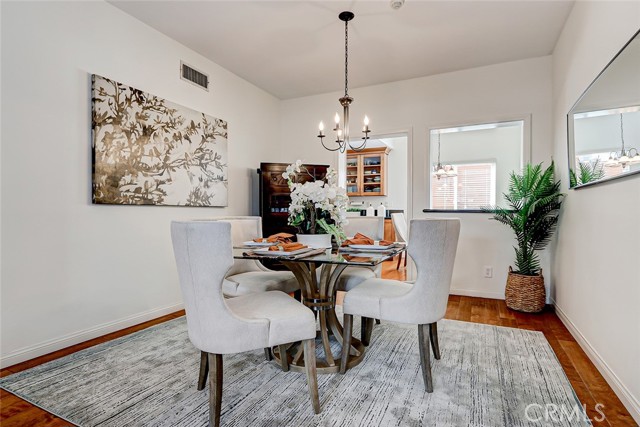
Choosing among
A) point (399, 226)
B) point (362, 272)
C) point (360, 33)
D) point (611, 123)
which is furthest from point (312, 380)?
point (399, 226)

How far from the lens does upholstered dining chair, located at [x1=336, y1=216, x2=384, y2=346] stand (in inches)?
91.7

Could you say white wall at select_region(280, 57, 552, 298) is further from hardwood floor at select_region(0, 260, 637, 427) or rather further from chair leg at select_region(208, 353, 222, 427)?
chair leg at select_region(208, 353, 222, 427)

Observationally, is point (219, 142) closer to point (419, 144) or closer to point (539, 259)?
point (419, 144)

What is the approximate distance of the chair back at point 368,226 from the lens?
2951 millimetres

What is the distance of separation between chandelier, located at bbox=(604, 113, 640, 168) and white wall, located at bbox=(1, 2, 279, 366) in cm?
332

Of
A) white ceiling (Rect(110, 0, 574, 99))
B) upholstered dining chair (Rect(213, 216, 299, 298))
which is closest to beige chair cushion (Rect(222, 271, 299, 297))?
upholstered dining chair (Rect(213, 216, 299, 298))

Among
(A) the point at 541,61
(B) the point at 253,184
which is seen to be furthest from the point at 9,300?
(A) the point at 541,61

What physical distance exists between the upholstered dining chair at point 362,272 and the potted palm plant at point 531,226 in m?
1.46

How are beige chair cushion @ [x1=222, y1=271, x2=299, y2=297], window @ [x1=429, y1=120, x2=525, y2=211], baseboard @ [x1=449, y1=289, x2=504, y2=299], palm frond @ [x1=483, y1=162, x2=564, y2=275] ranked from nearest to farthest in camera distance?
1. beige chair cushion @ [x1=222, y1=271, x2=299, y2=297]
2. palm frond @ [x1=483, y1=162, x2=564, y2=275]
3. baseboard @ [x1=449, y1=289, x2=504, y2=299]
4. window @ [x1=429, y1=120, x2=525, y2=211]

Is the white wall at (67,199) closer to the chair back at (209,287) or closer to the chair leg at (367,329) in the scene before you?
the chair back at (209,287)

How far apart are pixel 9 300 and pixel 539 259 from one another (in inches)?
178

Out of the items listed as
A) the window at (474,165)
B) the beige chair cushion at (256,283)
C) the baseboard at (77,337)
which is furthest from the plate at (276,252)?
the window at (474,165)

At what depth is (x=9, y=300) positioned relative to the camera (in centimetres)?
209

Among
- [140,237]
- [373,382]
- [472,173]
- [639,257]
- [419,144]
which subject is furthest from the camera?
[472,173]
